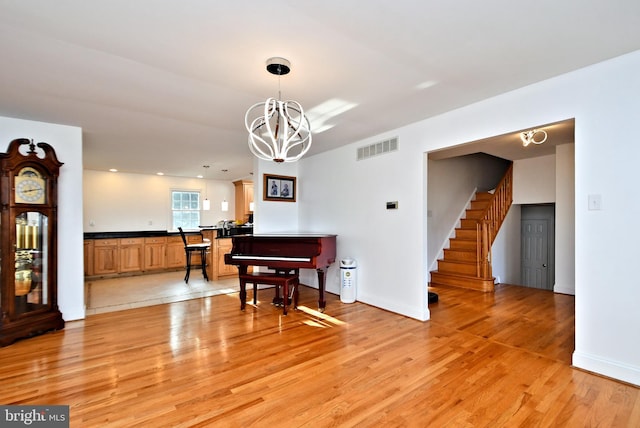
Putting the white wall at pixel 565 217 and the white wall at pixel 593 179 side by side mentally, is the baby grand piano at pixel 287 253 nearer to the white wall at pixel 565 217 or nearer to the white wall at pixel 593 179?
the white wall at pixel 593 179

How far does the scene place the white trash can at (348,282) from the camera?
4.34 metres

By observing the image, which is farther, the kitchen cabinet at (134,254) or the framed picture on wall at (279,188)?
the kitchen cabinet at (134,254)

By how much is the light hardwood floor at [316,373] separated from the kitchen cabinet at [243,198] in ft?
14.4

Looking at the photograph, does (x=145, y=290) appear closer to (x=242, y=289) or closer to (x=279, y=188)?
(x=242, y=289)

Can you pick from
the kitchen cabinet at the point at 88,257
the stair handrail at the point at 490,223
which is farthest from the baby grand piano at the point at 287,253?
the kitchen cabinet at the point at 88,257

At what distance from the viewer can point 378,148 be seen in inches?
163

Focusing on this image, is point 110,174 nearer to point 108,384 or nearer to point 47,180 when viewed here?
point 47,180

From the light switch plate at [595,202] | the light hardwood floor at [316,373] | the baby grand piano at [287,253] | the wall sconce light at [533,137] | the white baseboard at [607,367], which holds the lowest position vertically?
the light hardwood floor at [316,373]

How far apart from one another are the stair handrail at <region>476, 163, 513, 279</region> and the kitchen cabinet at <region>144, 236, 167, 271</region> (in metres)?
6.64

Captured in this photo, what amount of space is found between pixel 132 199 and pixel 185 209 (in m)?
1.21

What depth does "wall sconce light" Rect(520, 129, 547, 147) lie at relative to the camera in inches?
162

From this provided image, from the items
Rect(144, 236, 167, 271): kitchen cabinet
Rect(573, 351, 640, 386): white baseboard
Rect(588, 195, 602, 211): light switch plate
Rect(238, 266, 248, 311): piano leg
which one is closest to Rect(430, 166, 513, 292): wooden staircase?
Rect(573, 351, 640, 386): white baseboard

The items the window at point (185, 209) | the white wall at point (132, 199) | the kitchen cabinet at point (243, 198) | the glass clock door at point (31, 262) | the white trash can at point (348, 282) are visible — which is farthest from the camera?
the kitchen cabinet at point (243, 198)

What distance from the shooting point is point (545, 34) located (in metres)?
1.92
